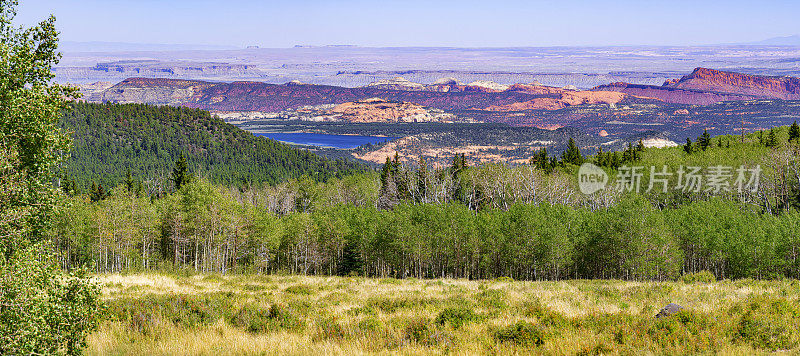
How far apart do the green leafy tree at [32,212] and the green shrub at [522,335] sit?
10526mm

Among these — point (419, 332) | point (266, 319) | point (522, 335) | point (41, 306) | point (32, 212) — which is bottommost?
point (266, 319)

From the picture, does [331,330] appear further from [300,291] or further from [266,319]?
[300,291]

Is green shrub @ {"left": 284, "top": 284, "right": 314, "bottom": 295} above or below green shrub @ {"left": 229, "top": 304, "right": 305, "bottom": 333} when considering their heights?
below

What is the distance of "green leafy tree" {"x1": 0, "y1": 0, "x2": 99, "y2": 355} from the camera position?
9.44 m

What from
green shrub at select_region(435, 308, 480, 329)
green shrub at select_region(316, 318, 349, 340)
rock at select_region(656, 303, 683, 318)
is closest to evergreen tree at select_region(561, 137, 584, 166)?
rock at select_region(656, 303, 683, 318)

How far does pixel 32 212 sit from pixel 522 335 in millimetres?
12451

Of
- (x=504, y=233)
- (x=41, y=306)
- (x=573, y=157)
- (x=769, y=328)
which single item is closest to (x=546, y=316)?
(x=769, y=328)

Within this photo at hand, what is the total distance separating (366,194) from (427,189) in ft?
46.4

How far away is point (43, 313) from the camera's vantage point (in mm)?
9688

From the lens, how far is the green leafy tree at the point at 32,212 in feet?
31.0

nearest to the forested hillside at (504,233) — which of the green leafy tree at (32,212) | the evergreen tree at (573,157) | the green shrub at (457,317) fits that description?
the evergreen tree at (573,157)

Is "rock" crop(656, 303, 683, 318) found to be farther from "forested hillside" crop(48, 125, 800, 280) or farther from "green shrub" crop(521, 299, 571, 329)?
"forested hillside" crop(48, 125, 800, 280)

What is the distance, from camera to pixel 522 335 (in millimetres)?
15328

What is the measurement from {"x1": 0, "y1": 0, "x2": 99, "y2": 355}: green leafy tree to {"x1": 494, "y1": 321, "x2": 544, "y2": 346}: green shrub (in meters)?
10.5
